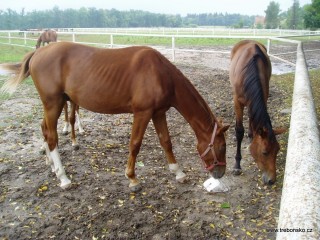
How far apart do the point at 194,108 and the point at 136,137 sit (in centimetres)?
74

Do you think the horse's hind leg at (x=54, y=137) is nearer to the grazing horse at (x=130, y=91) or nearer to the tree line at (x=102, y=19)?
the grazing horse at (x=130, y=91)

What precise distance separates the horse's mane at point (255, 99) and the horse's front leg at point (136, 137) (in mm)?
1160

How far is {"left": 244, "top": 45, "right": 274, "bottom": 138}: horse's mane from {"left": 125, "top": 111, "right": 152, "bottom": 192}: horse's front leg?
1160 millimetres

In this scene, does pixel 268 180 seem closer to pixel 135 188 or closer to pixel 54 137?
pixel 135 188

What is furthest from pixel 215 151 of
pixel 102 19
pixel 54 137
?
pixel 102 19

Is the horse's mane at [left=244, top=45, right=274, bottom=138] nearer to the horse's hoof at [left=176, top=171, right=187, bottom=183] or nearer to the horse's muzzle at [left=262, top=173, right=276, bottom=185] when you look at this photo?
the horse's muzzle at [left=262, top=173, right=276, bottom=185]

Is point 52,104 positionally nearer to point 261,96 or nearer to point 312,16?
point 261,96

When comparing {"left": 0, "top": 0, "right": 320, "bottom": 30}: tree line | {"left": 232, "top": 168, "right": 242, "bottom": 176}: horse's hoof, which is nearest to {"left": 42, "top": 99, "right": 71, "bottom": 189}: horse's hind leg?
{"left": 232, "top": 168, "right": 242, "bottom": 176}: horse's hoof

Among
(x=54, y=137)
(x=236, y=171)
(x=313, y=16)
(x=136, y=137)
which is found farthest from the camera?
(x=313, y=16)

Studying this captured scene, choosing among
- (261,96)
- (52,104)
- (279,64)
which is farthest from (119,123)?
(279,64)

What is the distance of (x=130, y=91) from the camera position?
11.6 ft

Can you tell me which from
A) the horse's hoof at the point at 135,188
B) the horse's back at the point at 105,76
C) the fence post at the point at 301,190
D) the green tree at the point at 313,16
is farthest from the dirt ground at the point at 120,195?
the green tree at the point at 313,16

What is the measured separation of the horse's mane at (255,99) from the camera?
3434mm

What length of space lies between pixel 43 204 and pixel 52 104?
3.75 feet
